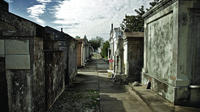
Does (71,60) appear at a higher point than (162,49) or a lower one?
lower

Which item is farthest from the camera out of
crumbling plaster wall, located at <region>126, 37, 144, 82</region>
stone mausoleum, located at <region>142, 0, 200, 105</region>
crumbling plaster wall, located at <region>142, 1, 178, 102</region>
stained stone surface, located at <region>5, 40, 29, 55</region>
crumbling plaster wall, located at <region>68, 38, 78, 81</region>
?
crumbling plaster wall, located at <region>126, 37, 144, 82</region>

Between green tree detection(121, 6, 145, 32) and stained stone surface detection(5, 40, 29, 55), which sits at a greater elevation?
green tree detection(121, 6, 145, 32)

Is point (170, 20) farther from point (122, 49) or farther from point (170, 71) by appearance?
point (122, 49)

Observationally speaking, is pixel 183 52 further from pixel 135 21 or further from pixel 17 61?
pixel 135 21

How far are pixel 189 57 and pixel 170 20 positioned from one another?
62.1 inches

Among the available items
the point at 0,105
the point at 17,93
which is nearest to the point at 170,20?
the point at 17,93

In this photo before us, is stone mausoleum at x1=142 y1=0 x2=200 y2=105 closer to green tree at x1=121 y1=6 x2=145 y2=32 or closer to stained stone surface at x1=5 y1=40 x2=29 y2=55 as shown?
stained stone surface at x1=5 y1=40 x2=29 y2=55

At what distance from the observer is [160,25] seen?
18.2ft

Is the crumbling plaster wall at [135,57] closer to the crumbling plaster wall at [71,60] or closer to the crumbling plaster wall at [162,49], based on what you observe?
the crumbling plaster wall at [162,49]

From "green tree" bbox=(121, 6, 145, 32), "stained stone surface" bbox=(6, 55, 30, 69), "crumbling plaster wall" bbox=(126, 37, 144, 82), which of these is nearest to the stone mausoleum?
"crumbling plaster wall" bbox=(126, 37, 144, 82)

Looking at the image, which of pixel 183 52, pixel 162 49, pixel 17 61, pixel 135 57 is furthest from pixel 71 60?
pixel 183 52

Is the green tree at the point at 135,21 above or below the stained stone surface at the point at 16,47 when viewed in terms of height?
above

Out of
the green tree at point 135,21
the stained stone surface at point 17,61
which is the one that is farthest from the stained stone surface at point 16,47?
the green tree at point 135,21

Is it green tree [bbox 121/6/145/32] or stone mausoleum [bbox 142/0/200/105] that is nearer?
stone mausoleum [bbox 142/0/200/105]
